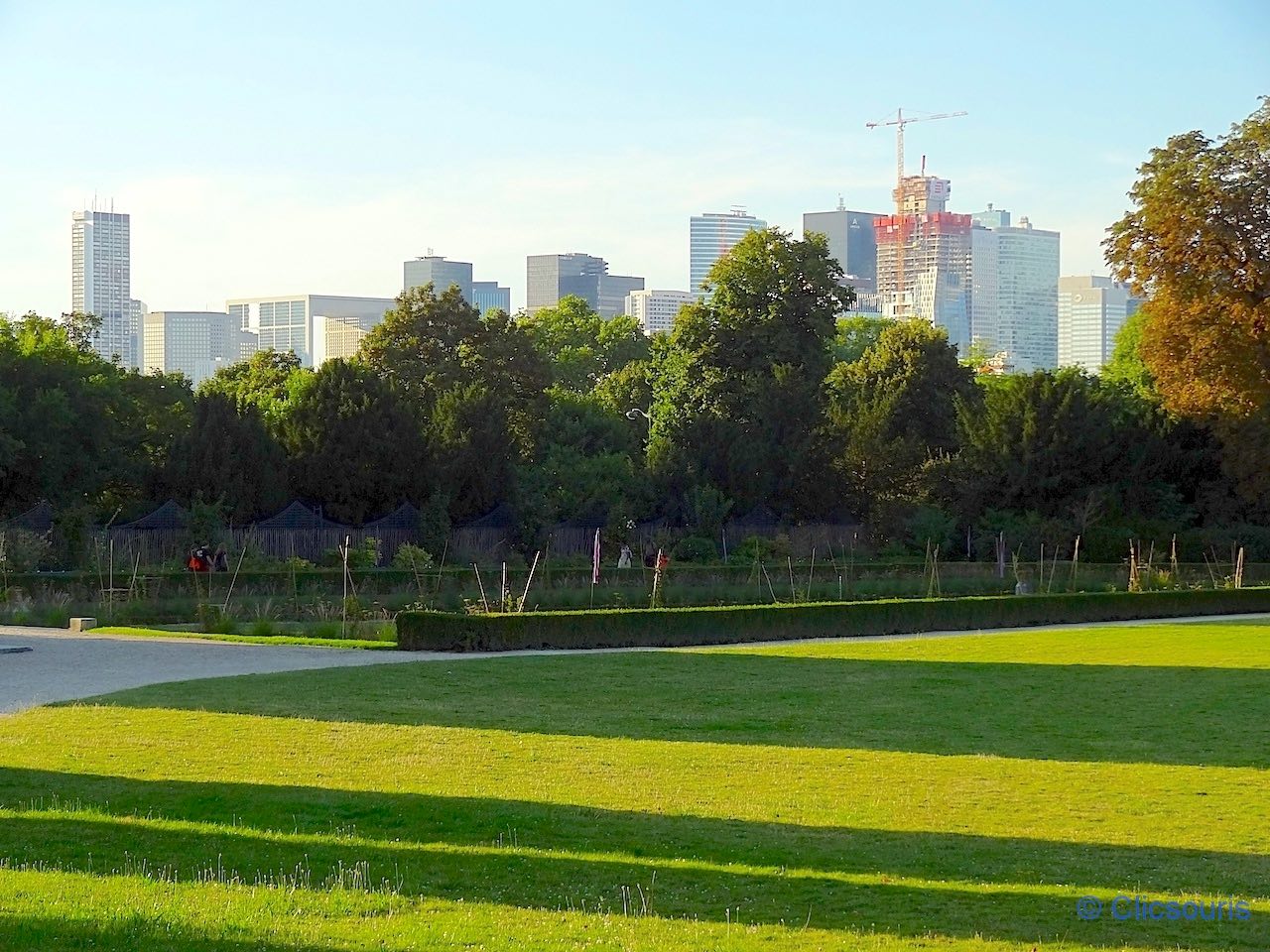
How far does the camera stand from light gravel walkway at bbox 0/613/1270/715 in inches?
697

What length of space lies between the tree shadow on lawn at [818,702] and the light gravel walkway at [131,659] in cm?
92

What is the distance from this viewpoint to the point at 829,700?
1698cm

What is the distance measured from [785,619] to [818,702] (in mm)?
10740

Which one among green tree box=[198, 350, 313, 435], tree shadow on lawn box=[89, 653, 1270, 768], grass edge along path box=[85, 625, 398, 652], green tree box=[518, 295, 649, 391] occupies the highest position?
green tree box=[518, 295, 649, 391]

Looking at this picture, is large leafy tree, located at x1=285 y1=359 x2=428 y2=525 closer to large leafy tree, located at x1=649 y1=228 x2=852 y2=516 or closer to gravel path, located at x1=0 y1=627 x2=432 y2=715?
large leafy tree, located at x1=649 y1=228 x2=852 y2=516

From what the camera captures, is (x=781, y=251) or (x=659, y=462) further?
(x=781, y=251)

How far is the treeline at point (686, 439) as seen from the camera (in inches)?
1650

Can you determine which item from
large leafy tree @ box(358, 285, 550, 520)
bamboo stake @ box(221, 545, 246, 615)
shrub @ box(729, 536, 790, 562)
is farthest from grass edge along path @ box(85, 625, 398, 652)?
large leafy tree @ box(358, 285, 550, 520)

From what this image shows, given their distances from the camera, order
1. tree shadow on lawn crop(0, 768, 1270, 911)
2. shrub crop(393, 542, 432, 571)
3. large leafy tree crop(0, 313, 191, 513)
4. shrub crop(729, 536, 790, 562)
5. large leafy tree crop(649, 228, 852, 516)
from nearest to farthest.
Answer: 1. tree shadow on lawn crop(0, 768, 1270, 911)
2. shrub crop(393, 542, 432, 571)
3. large leafy tree crop(0, 313, 191, 513)
4. shrub crop(729, 536, 790, 562)
5. large leafy tree crop(649, 228, 852, 516)

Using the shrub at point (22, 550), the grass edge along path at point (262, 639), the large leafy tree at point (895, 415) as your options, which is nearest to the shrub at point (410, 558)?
the shrub at point (22, 550)

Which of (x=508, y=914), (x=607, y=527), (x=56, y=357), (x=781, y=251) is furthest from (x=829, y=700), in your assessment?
(x=781, y=251)

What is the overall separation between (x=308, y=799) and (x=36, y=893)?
9.55 feet

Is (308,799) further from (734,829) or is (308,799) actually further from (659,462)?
(659,462)

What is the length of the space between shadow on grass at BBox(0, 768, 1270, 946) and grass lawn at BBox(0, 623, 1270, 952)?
3 centimetres
